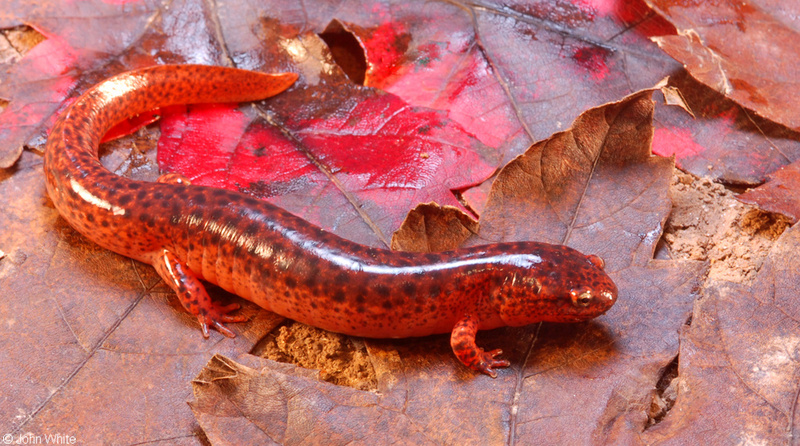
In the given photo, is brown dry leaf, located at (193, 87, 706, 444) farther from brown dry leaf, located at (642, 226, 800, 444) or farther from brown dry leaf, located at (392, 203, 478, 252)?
brown dry leaf, located at (642, 226, 800, 444)

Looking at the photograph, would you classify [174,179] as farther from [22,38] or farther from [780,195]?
[780,195]

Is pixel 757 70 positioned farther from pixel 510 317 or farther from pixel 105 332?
pixel 105 332

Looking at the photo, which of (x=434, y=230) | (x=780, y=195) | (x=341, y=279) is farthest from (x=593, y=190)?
(x=341, y=279)

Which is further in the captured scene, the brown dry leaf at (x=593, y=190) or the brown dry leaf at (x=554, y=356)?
the brown dry leaf at (x=593, y=190)

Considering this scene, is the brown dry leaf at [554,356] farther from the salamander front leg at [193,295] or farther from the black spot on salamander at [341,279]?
the salamander front leg at [193,295]

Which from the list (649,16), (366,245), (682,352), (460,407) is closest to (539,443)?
(460,407)

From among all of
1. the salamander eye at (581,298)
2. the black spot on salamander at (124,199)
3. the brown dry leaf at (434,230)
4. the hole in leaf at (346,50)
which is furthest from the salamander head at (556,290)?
A: the black spot on salamander at (124,199)

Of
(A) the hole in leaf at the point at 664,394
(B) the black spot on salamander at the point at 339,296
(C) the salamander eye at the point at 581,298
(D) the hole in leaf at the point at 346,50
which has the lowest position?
(A) the hole in leaf at the point at 664,394
